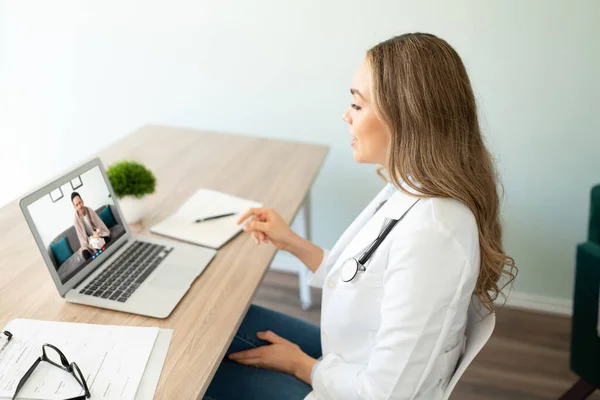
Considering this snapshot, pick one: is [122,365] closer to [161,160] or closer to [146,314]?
[146,314]

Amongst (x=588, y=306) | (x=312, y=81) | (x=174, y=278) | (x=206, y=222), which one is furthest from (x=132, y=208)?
(x=588, y=306)

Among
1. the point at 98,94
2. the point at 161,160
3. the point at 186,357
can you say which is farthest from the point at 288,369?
the point at 98,94

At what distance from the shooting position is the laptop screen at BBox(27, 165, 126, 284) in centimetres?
123

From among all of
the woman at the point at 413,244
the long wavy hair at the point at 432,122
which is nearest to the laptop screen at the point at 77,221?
the woman at the point at 413,244

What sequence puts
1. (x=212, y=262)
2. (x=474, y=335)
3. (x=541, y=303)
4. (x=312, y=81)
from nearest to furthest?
1. (x=474, y=335)
2. (x=212, y=262)
3. (x=312, y=81)
4. (x=541, y=303)

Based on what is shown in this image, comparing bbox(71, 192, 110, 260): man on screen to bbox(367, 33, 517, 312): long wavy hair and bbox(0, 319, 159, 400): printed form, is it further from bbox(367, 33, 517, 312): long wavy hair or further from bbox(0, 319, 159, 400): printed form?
bbox(367, 33, 517, 312): long wavy hair

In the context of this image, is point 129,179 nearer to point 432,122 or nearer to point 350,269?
point 350,269

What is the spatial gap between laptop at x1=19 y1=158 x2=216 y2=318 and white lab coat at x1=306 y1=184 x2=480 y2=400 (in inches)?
14.8

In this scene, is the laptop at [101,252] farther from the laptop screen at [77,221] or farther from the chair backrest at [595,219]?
the chair backrest at [595,219]

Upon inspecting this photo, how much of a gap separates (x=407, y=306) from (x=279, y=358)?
463mm

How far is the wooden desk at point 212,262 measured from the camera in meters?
1.15

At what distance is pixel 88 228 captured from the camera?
135cm

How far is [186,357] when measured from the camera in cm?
111

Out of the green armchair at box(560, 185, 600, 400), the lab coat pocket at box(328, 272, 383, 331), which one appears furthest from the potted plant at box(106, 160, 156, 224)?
the green armchair at box(560, 185, 600, 400)
